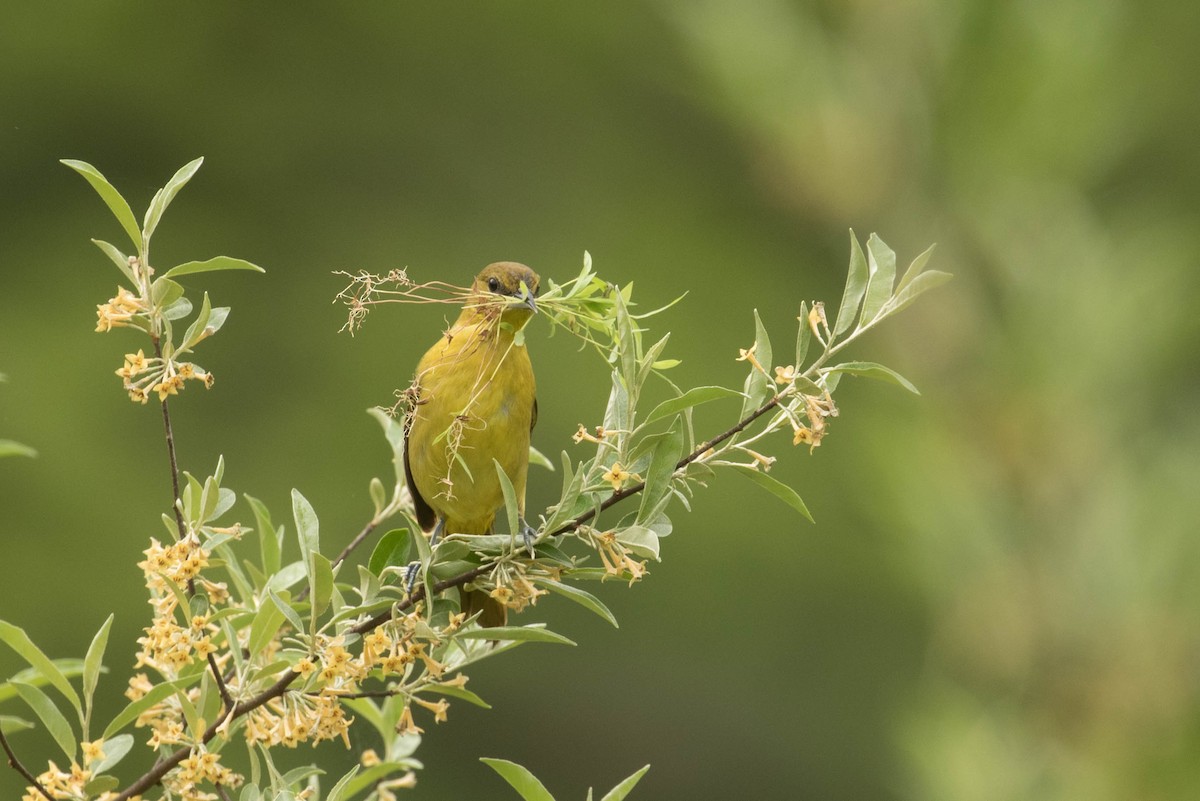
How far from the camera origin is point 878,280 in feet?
6.26

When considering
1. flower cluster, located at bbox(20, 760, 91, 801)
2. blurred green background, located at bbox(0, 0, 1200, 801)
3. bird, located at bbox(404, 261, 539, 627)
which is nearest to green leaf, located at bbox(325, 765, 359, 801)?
flower cluster, located at bbox(20, 760, 91, 801)

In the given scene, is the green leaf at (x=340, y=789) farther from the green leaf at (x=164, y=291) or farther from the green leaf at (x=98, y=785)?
the green leaf at (x=164, y=291)

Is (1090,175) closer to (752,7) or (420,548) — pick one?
(752,7)

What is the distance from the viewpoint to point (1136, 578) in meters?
2.68

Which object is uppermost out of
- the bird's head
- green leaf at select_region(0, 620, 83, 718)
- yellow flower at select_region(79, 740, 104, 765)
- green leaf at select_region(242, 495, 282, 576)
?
the bird's head

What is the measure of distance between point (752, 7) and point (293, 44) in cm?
1119

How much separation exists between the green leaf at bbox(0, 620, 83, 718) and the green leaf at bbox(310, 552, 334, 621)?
292mm

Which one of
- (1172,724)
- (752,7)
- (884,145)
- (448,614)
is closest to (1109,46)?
(884,145)

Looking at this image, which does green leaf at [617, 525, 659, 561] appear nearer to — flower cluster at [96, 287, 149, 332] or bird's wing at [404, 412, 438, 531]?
flower cluster at [96, 287, 149, 332]

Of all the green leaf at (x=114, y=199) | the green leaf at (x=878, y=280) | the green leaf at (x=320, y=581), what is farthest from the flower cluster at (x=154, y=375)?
the green leaf at (x=878, y=280)

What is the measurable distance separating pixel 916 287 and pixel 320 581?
2.58 feet

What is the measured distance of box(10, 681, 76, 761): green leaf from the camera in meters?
1.85

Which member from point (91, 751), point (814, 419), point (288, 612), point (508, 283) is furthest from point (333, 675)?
point (508, 283)

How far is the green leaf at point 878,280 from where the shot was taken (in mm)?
1905
